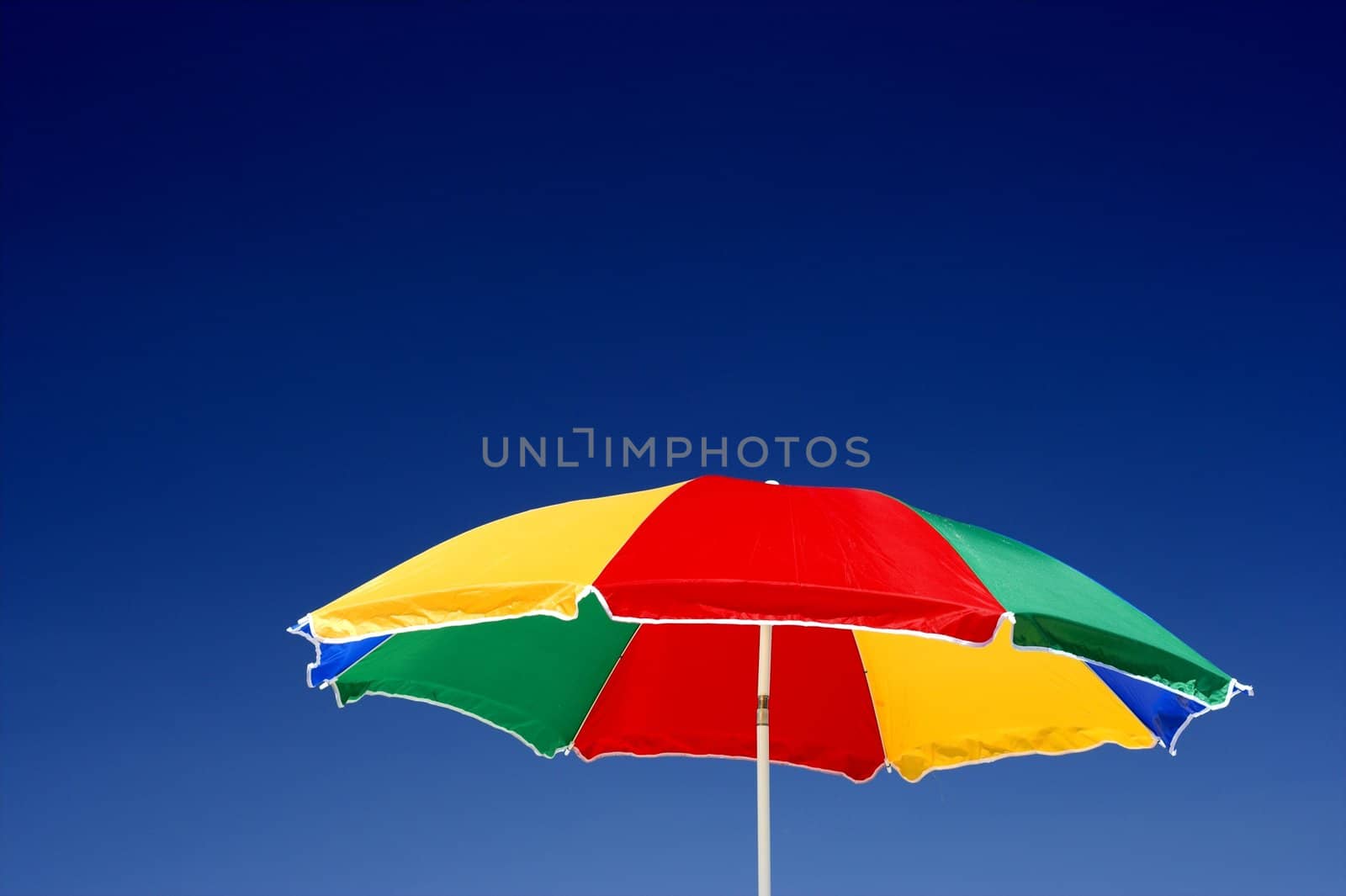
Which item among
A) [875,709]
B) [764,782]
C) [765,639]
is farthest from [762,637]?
[875,709]

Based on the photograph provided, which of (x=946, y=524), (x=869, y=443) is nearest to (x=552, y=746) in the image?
(x=946, y=524)

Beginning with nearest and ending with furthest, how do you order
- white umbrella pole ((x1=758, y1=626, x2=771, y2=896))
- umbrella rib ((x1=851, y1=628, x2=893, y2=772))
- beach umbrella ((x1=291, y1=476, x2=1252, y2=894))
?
beach umbrella ((x1=291, y1=476, x2=1252, y2=894)) < white umbrella pole ((x1=758, y1=626, x2=771, y2=896)) < umbrella rib ((x1=851, y1=628, x2=893, y2=772))

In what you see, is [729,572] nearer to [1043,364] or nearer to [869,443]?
[869,443]

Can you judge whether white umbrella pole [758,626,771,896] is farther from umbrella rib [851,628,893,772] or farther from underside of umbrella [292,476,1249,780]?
umbrella rib [851,628,893,772]

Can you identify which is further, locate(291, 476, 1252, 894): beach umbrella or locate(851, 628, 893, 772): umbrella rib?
locate(851, 628, 893, 772): umbrella rib

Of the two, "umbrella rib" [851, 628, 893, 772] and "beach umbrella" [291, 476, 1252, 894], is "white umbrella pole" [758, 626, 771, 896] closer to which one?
"beach umbrella" [291, 476, 1252, 894]

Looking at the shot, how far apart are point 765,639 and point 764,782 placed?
0.35 m

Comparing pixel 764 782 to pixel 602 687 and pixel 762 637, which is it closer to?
pixel 762 637

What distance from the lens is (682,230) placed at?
22.6 feet

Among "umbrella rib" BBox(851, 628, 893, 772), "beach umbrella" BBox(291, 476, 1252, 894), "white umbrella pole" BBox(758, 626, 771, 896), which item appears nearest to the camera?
"beach umbrella" BBox(291, 476, 1252, 894)

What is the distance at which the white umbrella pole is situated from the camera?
3.35m

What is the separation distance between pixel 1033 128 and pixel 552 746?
14.9ft

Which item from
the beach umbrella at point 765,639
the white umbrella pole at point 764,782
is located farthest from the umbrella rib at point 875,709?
the white umbrella pole at point 764,782

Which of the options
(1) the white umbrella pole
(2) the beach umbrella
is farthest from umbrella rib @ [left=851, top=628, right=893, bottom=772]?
(1) the white umbrella pole
